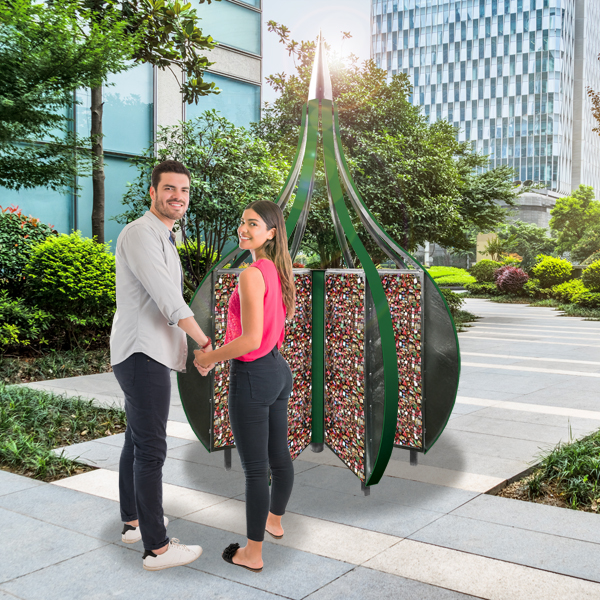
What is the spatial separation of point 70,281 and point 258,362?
6592 millimetres

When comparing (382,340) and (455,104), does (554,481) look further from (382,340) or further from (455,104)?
(455,104)

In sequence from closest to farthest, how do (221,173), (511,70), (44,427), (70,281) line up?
(44,427) → (70,281) → (221,173) → (511,70)

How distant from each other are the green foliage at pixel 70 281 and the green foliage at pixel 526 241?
5043cm

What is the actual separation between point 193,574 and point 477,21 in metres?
120

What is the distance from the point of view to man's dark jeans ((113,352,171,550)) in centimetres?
279

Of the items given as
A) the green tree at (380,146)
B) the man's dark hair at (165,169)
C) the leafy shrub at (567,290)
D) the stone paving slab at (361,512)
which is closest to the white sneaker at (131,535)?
the stone paving slab at (361,512)

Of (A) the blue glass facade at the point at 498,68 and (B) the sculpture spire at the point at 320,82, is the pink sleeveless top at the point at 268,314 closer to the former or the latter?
(B) the sculpture spire at the point at 320,82

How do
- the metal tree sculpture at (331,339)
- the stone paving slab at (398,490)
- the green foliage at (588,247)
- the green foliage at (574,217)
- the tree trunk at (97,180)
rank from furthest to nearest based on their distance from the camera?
the green foliage at (574,217) → the green foliage at (588,247) → the tree trunk at (97,180) → the metal tree sculpture at (331,339) → the stone paving slab at (398,490)

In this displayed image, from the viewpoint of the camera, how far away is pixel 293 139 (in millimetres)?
15039

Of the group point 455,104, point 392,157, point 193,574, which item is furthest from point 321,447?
point 455,104

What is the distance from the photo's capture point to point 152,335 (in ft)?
9.21

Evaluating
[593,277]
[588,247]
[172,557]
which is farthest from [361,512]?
[588,247]

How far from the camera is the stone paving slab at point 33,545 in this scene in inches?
116

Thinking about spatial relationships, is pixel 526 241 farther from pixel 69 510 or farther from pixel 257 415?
pixel 257 415
